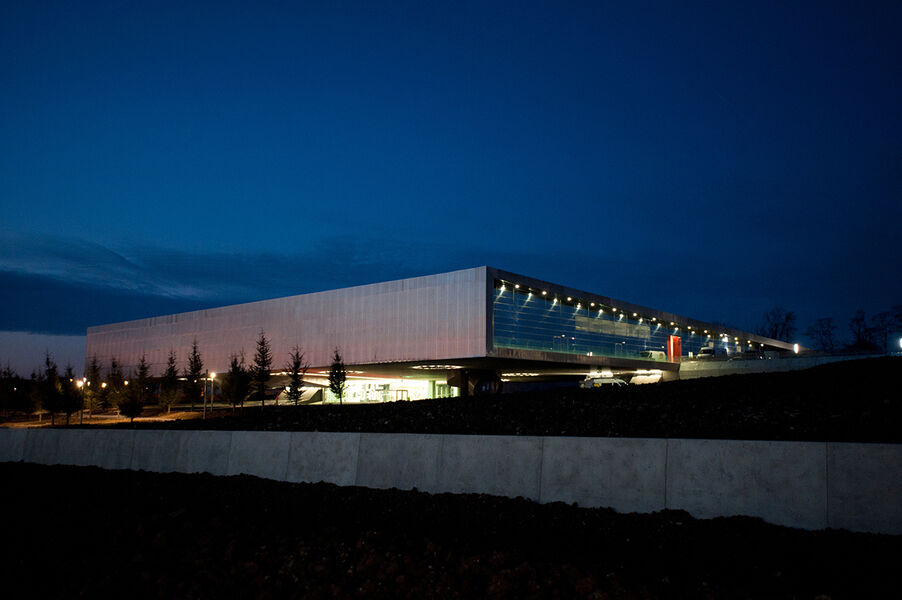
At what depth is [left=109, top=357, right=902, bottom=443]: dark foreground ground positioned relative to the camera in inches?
516

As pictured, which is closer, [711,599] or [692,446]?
[711,599]

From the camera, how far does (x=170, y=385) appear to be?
6169cm

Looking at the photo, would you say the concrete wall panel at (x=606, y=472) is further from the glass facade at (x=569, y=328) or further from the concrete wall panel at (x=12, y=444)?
the glass facade at (x=569, y=328)

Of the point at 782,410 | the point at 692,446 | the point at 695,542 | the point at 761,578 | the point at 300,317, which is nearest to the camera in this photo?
the point at 761,578

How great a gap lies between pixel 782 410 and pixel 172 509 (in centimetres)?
1293

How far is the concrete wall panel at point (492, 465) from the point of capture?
10773 millimetres

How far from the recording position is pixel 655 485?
9461 millimetres

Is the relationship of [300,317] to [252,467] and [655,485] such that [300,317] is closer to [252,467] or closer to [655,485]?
[252,467]

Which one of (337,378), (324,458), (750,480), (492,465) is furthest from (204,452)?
(337,378)

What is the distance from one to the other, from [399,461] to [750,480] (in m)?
6.14

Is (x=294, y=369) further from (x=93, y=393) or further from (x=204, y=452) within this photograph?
(x=204, y=452)

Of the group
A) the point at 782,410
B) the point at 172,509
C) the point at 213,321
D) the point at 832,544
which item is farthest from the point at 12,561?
the point at 213,321

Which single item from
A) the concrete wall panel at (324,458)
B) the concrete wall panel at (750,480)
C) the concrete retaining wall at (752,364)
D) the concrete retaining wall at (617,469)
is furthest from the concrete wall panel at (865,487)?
the concrete retaining wall at (752,364)

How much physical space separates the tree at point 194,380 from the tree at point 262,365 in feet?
22.4
